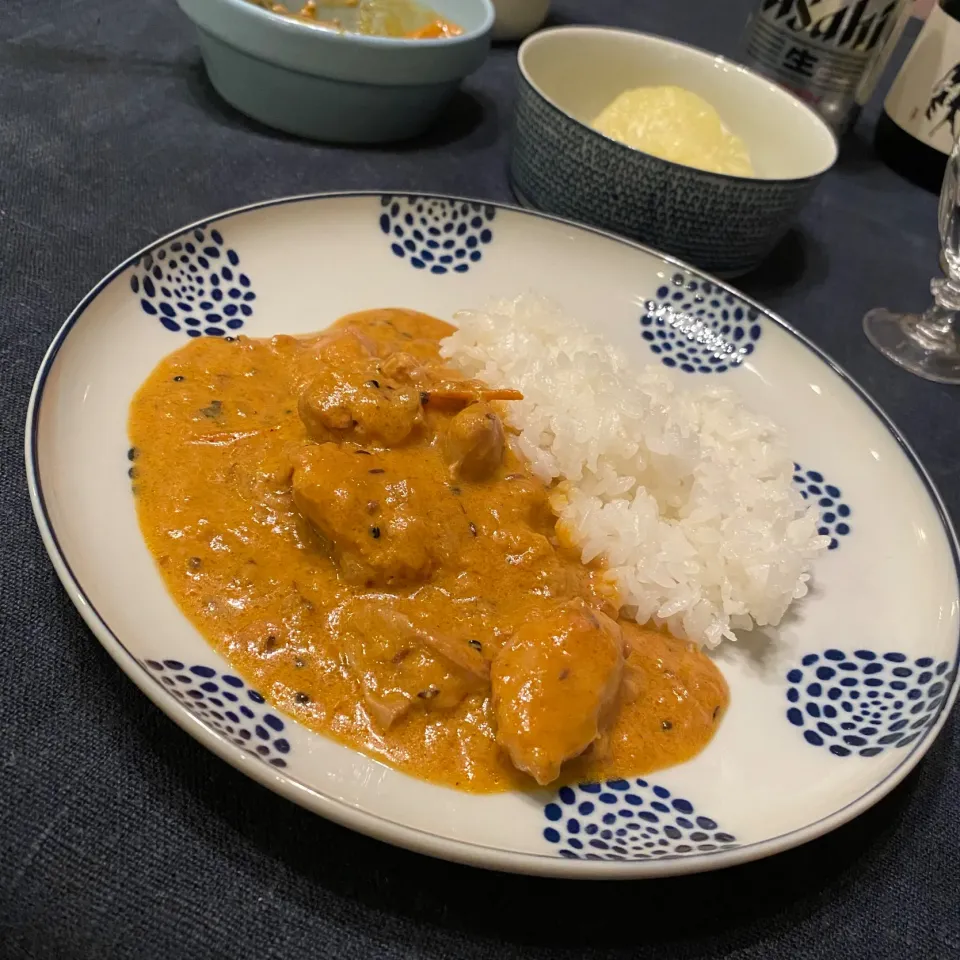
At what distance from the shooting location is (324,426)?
5.93 feet

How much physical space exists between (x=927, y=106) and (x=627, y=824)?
3.18m

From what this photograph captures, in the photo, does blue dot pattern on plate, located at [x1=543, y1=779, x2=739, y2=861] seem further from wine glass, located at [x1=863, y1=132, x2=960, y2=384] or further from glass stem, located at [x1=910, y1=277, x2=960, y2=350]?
glass stem, located at [x1=910, y1=277, x2=960, y2=350]

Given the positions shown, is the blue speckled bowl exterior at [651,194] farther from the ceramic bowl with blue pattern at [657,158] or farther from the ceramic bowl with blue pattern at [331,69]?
the ceramic bowl with blue pattern at [331,69]

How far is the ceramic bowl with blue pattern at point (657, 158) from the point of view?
2463mm

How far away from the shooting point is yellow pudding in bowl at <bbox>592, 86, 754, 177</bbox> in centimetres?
280

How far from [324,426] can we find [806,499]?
1209 mm

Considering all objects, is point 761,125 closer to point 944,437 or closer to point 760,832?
point 944,437

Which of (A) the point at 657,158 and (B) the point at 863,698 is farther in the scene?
(A) the point at 657,158

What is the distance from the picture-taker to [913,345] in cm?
279

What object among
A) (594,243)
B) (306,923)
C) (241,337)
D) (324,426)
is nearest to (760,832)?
(306,923)

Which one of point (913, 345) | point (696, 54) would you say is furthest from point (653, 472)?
point (696, 54)

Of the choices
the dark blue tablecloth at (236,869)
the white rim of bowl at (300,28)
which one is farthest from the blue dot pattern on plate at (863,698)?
the white rim of bowl at (300,28)

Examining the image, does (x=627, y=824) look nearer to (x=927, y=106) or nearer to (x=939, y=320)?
(x=939, y=320)

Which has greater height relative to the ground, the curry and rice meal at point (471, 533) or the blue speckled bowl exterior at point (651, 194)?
the blue speckled bowl exterior at point (651, 194)
